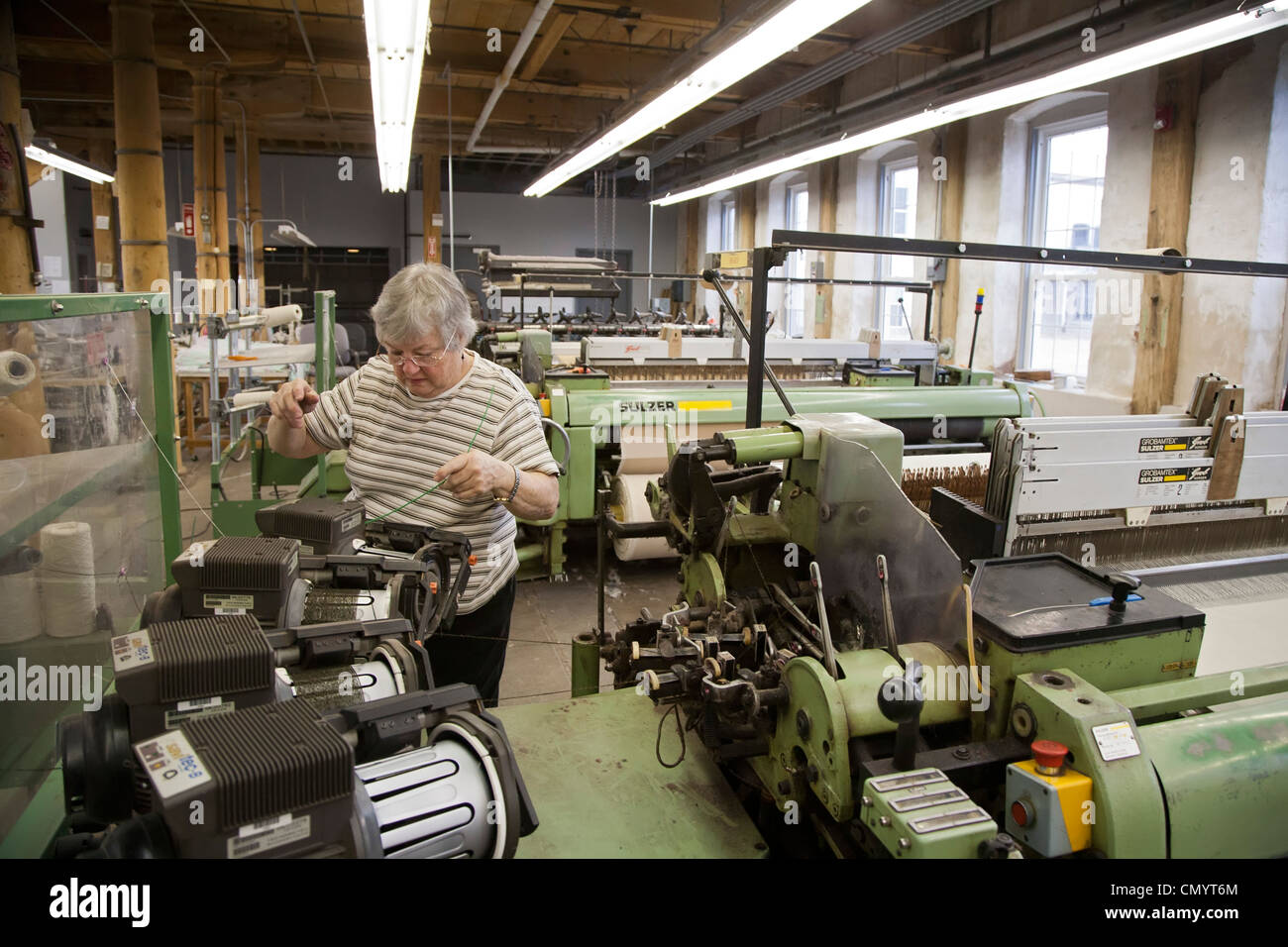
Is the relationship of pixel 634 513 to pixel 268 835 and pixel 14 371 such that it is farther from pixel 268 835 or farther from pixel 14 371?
pixel 268 835

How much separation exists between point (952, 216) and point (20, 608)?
844 cm

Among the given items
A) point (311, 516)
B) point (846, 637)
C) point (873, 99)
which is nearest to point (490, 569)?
point (311, 516)

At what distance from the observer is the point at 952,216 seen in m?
8.34

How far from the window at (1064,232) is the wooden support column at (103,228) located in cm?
922

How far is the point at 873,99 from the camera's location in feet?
26.7

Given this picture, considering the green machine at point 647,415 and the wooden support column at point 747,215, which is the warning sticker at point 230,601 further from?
the wooden support column at point 747,215

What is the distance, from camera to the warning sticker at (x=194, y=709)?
1036 mm

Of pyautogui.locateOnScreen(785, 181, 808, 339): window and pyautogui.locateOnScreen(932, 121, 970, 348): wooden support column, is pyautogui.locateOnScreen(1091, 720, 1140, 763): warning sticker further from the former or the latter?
pyautogui.locateOnScreen(785, 181, 808, 339): window

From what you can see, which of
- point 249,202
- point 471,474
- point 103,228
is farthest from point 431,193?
point 471,474

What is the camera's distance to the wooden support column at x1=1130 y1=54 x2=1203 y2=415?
5.68 metres

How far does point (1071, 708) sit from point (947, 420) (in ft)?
12.4
